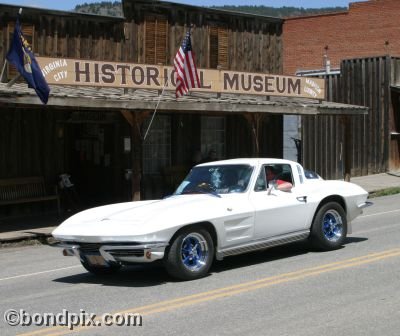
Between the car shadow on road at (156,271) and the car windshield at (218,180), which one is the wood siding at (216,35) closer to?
the car windshield at (218,180)

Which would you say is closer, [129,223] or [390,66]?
[129,223]

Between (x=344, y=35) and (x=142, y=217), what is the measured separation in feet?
121

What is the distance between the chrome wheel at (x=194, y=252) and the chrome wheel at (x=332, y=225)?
260cm

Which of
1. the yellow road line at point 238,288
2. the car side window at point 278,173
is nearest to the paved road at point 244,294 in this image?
the yellow road line at point 238,288

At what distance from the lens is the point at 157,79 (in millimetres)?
17703

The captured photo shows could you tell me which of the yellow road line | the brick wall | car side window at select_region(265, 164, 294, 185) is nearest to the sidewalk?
car side window at select_region(265, 164, 294, 185)

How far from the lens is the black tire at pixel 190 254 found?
8805 millimetres

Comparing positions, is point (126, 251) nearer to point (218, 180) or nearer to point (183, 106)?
point (218, 180)

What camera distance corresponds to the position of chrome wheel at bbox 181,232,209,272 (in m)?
9.00

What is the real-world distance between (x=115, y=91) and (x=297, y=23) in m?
30.3

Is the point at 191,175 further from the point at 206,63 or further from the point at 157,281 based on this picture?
the point at 206,63

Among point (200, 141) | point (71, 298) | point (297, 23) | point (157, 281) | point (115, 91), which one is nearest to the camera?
point (71, 298)

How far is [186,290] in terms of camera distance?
845 centimetres

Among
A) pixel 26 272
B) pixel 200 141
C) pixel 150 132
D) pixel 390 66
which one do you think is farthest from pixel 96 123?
pixel 390 66
